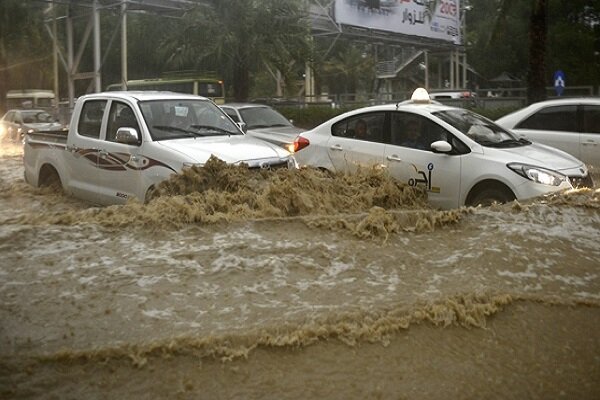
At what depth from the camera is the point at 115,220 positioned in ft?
16.8

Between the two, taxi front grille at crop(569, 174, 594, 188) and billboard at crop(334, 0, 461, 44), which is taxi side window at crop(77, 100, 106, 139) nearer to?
taxi front grille at crop(569, 174, 594, 188)

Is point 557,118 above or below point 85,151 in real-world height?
above

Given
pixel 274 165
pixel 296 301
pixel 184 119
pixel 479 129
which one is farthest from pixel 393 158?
pixel 296 301

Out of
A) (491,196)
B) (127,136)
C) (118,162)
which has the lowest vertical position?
(491,196)

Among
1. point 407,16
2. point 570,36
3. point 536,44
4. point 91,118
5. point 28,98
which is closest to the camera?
point 91,118

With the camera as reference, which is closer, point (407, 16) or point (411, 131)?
point (411, 131)

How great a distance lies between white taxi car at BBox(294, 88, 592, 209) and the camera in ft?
23.4

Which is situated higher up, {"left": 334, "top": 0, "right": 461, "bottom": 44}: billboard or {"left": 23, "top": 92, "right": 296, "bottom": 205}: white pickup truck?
{"left": 334, "top": 0, "right": 461, "bottom": 44}: billboard

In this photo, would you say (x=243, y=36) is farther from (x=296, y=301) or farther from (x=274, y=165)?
(x=296, y=301)

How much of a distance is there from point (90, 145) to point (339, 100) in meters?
18.7

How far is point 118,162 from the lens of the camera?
8.02 metres

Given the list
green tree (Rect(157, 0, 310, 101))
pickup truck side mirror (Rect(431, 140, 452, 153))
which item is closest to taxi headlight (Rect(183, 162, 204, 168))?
pickup truck side mirror (Rect(431, 140, 452, 153))

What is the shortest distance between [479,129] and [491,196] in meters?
1.12

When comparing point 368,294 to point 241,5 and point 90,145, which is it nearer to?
point 90,145
